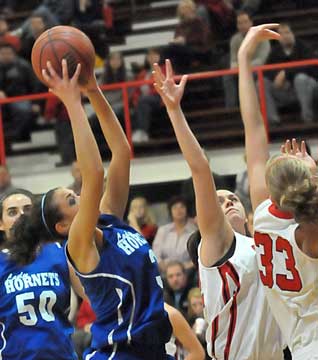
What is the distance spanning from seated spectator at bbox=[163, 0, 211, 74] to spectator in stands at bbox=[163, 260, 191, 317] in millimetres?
3069

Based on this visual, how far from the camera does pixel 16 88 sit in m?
11.0

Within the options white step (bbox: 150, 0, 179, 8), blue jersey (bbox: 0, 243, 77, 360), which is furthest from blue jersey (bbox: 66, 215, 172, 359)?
white step (bbox: 150, 0, 179, 8)

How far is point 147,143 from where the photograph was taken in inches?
401

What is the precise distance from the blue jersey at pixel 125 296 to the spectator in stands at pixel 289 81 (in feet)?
18.8

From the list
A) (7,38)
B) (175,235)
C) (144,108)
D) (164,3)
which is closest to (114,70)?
(144,108)

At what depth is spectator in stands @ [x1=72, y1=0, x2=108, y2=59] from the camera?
11.6 m

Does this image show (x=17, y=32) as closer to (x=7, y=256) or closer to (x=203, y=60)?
(x=203, y=60)

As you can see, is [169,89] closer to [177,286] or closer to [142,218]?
[177,286]

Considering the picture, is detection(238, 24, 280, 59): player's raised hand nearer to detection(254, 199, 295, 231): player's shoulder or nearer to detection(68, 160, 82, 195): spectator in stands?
detection(254, 199, 295, 231): player's shoulder

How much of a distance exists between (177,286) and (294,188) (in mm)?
4599

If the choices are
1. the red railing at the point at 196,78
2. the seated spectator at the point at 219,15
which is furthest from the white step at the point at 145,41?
the red railing at the point at 196,78

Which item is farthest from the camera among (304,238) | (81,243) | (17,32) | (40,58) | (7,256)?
(17,32)

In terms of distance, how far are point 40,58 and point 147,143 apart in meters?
5.89

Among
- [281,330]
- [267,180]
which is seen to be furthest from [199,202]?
Result: [281,330]
